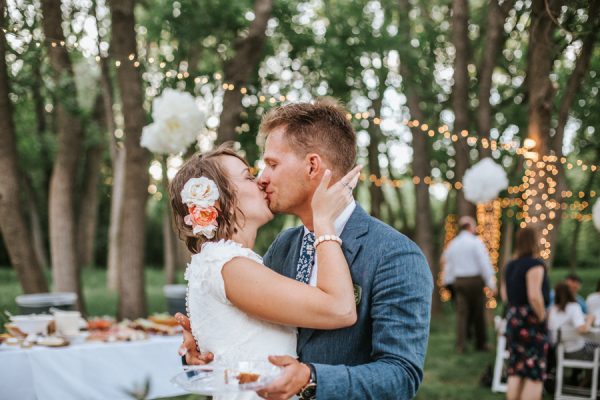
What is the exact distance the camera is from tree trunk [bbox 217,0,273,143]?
26.6ft

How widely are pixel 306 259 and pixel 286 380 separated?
0.57 meters

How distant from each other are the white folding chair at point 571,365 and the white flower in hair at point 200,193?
6.04m

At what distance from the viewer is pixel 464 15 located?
10742mm

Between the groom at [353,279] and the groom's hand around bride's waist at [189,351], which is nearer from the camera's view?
the groom at [353,279]

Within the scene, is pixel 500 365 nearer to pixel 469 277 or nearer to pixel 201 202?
pixel 469 277

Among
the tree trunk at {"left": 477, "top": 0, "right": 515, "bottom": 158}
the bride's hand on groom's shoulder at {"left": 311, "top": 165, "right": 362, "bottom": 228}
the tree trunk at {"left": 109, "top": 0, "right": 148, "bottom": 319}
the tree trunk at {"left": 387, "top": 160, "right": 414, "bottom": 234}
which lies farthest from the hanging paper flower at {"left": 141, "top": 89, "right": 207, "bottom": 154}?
the tree trunk at {"left": 387, "top": 160, "right": 414, "bottom": 234}

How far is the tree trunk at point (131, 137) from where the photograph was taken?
7.61m

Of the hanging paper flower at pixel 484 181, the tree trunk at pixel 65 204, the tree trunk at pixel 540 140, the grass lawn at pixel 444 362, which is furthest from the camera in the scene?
the tree trunk at pixel 65 204

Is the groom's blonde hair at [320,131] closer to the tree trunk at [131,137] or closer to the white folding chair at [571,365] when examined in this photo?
the tree trunk at [131,137]

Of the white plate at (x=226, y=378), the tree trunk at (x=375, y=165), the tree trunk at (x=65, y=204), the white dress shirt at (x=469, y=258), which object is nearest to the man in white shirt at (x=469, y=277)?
the white dress shirt at (x=469, y=258)

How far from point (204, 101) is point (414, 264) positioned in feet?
26.8

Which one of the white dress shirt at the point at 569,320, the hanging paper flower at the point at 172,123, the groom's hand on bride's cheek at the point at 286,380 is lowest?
the white dress shirt at the point at 569,320

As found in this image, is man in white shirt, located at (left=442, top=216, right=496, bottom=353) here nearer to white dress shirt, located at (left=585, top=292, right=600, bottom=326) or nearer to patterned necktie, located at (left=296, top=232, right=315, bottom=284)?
white dress shirt, located at (left=585, top=292, right=600, bottom=326)

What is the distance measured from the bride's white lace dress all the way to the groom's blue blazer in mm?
80
